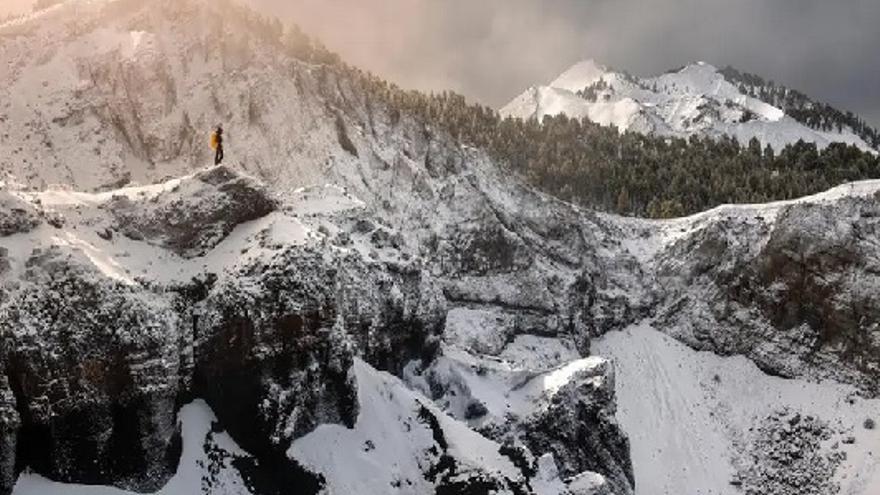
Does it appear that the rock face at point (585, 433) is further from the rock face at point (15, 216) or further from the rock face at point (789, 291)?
the rock face at point (15, 216)

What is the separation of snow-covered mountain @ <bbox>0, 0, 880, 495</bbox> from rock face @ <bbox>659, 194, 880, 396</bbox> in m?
0.22

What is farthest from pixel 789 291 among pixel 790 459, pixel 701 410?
pixel 790 459

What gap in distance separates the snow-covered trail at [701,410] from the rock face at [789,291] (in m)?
1.86

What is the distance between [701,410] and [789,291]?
12.8 m

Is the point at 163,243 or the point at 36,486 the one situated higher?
the point at 163,243

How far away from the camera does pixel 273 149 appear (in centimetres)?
7594

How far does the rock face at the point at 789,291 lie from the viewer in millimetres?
75250

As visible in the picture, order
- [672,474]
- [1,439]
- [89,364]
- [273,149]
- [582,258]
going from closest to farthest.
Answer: [1,439], [89,364], [672,474], [273,149], [582,258]

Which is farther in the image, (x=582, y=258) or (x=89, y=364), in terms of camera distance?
(x=582, y=258)

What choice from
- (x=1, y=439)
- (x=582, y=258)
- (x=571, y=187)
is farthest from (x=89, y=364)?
(x=571, y=187)

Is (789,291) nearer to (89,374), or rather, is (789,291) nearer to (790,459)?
(790,459)

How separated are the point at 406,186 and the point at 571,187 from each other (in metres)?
74.8

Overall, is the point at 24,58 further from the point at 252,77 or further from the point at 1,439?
the point at 1,439

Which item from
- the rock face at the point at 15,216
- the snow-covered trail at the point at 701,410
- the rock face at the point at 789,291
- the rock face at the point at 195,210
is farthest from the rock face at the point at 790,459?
the rock face at the point at 15,216
